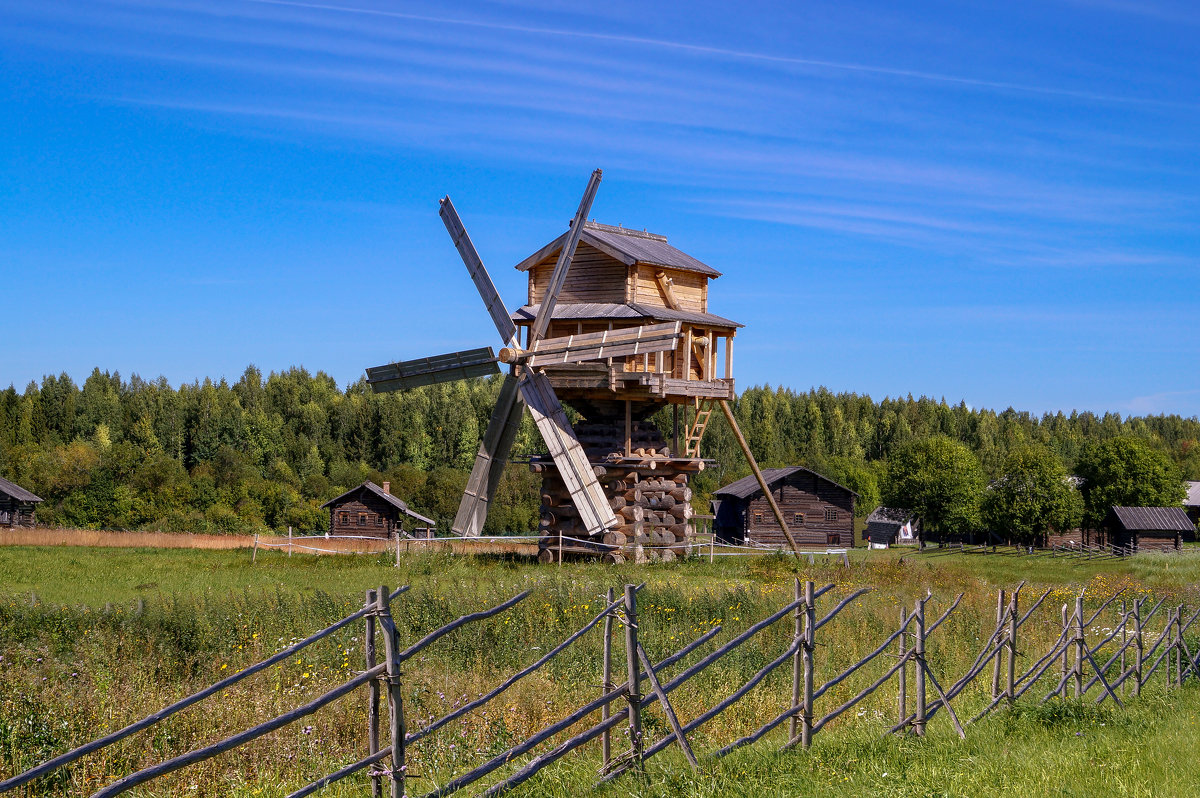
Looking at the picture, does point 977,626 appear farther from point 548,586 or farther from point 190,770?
point 190,770

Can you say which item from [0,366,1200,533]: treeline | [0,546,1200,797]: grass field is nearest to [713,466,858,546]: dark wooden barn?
[0,366,1200,533]: treeline

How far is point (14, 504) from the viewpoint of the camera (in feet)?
178

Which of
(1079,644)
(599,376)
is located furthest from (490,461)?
(1079,644)

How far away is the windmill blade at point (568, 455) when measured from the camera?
25.6 metres

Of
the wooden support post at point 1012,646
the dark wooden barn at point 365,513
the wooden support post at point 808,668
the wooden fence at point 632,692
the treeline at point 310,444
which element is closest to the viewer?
the wooden fence at point 632,692

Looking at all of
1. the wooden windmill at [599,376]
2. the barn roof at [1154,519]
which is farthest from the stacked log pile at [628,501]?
the barn roof at [1154,519]

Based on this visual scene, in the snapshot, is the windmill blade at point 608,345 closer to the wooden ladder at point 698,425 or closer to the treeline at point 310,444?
the wooden ladder at point 698,425

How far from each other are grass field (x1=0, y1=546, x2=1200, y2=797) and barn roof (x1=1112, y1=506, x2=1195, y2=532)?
48.2 m

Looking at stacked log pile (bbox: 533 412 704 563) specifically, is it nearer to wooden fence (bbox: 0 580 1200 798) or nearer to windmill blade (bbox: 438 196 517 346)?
windmill blade (bbox: 438 196 517 346)

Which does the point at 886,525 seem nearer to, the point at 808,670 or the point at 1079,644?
the point at 1079,644

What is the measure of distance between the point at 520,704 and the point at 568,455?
51.5 ft

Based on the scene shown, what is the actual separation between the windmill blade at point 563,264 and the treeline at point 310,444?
24065 millimetres

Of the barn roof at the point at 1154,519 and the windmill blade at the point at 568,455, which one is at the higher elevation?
the windmill blade at the point at 568,455

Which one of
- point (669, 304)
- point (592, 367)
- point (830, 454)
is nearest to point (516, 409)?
point (592, 367)
